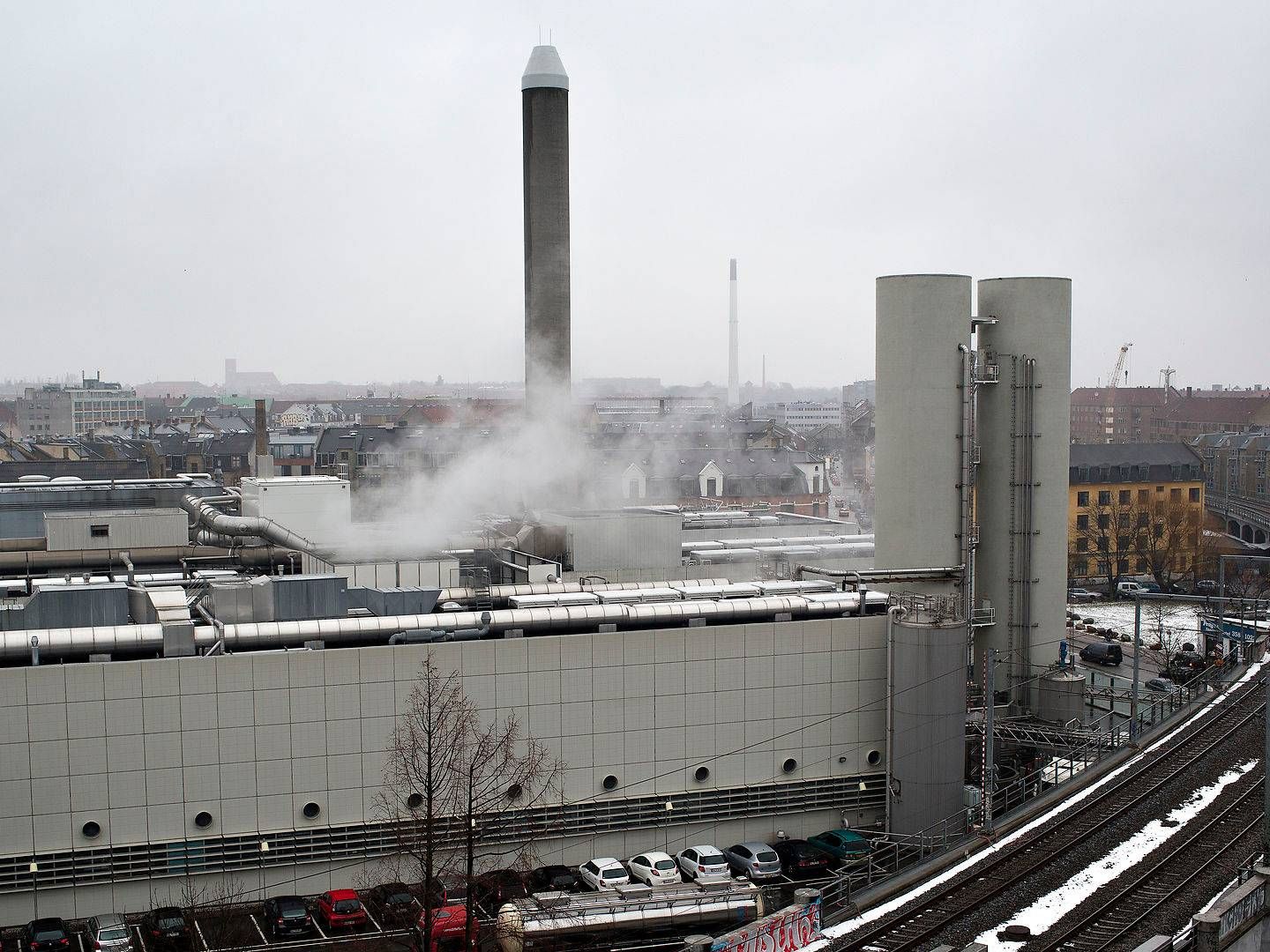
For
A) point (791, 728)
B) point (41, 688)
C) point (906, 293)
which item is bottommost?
point (791, 728)

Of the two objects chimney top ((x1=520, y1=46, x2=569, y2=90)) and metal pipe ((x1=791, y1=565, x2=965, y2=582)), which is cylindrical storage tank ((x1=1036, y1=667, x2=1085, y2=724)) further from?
chimney top ((x1=520, y1=46, x2=569, y2=90))

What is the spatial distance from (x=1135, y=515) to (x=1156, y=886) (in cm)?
4954

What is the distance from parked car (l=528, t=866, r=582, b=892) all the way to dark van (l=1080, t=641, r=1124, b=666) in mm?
27043

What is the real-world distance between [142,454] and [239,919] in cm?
7335

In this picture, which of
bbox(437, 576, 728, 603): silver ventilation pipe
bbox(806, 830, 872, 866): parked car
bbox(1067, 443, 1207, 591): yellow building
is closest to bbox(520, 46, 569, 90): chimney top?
bbox(437, 576, 728, 603): silver ventilation pipe

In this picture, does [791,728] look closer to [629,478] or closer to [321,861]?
[321,861]

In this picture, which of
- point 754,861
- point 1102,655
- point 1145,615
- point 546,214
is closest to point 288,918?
A: point 754,861

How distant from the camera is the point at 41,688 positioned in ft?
71.7

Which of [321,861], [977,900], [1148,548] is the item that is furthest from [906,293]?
[1148,548]

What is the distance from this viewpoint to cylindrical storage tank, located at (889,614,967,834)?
1049 inches

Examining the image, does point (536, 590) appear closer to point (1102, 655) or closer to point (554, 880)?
point (554, 880)

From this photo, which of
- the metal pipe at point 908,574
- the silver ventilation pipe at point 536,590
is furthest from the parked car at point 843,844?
the silver ventilation pipe at point 536,590

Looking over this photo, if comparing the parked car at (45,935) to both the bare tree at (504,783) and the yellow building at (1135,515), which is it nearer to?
the bare tree at (504,783)

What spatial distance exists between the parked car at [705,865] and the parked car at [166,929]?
339 inches
